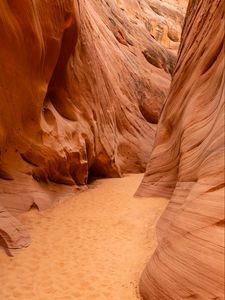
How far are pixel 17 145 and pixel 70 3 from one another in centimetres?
351

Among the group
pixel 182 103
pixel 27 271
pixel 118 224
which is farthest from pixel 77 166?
pixel 27 271

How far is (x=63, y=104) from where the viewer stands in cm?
905

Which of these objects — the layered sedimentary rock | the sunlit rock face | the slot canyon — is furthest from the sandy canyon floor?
the sunlit rock face

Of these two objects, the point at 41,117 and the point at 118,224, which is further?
the point at 41,117

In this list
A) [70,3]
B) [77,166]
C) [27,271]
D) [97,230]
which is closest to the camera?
[27,271]

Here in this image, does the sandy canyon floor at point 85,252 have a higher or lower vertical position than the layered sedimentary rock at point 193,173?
lower

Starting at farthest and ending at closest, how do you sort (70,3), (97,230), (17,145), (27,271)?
(70,3), (17,145), (97,230), (27,271)

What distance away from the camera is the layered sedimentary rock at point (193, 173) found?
117 inches

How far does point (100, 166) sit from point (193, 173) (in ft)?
20.7

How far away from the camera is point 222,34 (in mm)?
4902

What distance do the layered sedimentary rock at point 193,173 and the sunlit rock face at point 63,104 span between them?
7.80 ft

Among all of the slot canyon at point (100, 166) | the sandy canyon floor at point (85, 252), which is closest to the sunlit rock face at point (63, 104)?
the slot canyon at point (100, 166)

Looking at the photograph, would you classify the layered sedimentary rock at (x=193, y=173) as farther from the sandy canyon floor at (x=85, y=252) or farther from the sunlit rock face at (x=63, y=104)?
the sunlit rock face at (x=63, y=104)

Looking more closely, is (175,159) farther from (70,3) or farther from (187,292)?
(70,3)
